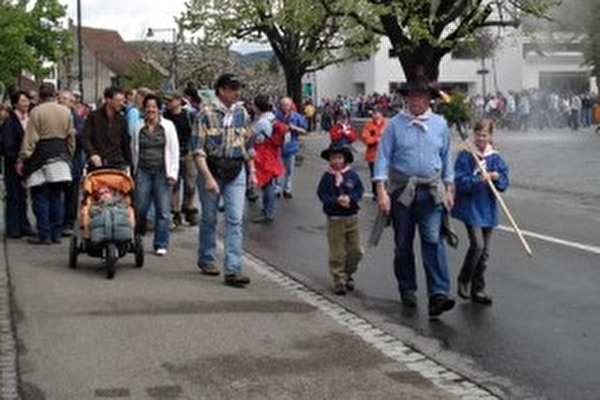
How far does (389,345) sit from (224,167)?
9.37 ft

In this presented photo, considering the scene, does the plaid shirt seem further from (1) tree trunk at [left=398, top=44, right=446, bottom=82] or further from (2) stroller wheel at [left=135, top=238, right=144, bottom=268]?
(1) tree trunk at [left=398, top=44, right=446, bottom=82]

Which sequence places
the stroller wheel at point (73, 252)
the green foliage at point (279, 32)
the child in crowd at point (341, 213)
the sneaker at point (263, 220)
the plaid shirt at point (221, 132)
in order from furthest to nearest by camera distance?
the green foliage at point (279, 32), the sneaker at point (263, 220), the stroller wheel at point (73, 252), the plaid shirt at point (221, 132), the child in crowd at point (341, 213)

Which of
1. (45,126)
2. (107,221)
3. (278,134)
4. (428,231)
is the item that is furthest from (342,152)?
(278,134)

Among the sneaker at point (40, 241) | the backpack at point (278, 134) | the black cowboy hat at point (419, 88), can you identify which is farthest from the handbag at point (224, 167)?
the backpack at point (278, 134)

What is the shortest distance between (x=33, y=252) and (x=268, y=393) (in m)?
6.04

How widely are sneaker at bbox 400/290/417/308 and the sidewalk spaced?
559 millimetres

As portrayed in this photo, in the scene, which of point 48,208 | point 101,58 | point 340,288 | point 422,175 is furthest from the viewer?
point 101,58

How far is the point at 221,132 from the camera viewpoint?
1023cm

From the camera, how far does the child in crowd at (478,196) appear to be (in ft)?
30.7

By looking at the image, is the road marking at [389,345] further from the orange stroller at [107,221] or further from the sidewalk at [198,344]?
the orange stroller at [107,221]

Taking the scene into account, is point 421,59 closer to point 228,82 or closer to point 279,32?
point 279,32

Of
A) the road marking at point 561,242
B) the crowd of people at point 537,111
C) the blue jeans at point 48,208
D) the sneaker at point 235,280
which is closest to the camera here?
the sneaker at point 235,280

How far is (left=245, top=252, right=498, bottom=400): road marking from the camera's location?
270 inches

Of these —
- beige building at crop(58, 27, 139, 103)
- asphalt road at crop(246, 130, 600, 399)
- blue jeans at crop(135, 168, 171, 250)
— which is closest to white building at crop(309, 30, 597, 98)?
beige building at crop(58, 27, 139, 103)
